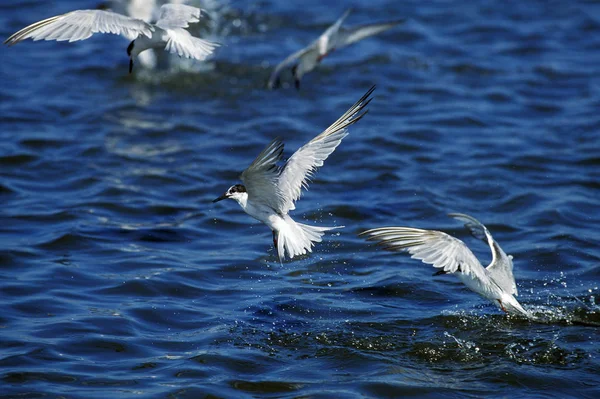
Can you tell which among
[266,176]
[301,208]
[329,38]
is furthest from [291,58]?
[266,176]

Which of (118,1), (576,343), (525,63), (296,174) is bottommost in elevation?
(576,343)

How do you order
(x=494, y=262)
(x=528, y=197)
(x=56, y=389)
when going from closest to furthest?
1. (x=56, y=389)
2. (x=494, y=262)
3. (x=528, y=197)

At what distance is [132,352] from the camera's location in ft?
21.2

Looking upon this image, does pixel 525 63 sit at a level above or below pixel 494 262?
above

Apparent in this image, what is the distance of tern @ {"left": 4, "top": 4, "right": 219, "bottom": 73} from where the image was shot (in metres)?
7.39

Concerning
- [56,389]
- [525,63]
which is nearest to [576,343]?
[56,389]

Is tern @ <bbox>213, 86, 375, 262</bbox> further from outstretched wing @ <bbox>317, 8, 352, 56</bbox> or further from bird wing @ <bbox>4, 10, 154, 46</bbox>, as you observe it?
outstretched wing @ <bbox>317, 8, 352, 56</bbox>

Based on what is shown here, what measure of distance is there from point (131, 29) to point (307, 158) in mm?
2105

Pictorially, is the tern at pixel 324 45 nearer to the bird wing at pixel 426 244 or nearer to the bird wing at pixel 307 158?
the bird wing at pixel 307 158

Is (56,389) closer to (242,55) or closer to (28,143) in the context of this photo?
(28,143)

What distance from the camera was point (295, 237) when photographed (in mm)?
6844

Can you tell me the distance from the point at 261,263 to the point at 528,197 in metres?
3.29

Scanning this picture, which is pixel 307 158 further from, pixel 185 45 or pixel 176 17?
pixel 176 17

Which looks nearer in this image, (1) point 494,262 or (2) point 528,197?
(1) point 494,262
